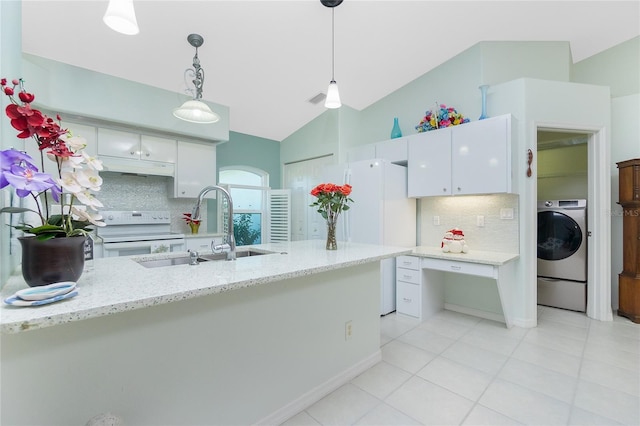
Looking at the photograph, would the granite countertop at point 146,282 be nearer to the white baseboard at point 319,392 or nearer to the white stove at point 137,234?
the white baseboard at point 319,392

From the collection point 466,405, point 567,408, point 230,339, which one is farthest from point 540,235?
point 230,339

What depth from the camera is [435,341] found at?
9.09 feet

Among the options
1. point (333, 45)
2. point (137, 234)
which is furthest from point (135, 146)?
point (333, 45)

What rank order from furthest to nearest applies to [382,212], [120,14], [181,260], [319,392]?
[382,212], [181,260], [319,392], [120,14]

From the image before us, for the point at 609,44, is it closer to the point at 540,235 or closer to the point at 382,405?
the point at 540,235

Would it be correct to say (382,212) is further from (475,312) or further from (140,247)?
(140,247)

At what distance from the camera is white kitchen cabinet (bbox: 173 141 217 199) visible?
393 cm

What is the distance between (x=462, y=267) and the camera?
2.97 m

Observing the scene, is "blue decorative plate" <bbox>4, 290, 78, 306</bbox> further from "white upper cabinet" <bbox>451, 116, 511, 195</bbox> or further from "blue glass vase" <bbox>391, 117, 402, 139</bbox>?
"blue glass vase" <bbox>391, 117, 402, 139</bbox>

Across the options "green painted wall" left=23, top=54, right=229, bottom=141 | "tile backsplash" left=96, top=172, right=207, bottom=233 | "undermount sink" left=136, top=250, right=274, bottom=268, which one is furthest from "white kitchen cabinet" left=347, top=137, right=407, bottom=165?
"tile backsplash" left=96, top=172, right=207, bottom=233

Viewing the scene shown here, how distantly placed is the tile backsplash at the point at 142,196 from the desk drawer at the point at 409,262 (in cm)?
289

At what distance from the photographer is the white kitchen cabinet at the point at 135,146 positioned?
3381mm

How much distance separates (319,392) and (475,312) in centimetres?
237

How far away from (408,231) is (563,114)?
1.99 m
